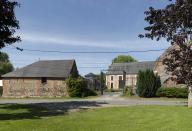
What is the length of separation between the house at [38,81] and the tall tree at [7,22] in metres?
28.6

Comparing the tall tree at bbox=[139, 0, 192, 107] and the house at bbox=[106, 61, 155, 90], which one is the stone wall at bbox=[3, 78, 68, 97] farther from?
the house at bbox=[106, 61, 155, 90]

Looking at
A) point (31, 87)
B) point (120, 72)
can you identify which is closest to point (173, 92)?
point (31, 87)

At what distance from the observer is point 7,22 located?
2855 cm

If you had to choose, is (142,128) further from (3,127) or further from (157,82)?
(157,82)

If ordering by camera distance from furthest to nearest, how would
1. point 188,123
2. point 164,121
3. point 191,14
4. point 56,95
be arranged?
point 56,95
point 164,121
point 188,123
point 191,14

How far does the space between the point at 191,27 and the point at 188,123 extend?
17.5 feet

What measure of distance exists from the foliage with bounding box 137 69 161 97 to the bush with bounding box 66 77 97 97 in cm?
884

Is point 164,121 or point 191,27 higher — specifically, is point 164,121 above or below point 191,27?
below

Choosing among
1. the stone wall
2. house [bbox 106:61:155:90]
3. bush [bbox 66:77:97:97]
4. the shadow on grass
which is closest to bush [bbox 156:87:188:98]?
bush [bbox 66:77:97:97]

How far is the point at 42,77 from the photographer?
195ft

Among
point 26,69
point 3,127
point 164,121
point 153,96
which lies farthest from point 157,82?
point 3,127

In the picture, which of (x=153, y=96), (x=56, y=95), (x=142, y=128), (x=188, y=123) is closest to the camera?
(x=142, y=128)

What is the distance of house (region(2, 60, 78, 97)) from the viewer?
5834 cm

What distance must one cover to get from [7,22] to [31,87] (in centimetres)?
3162
